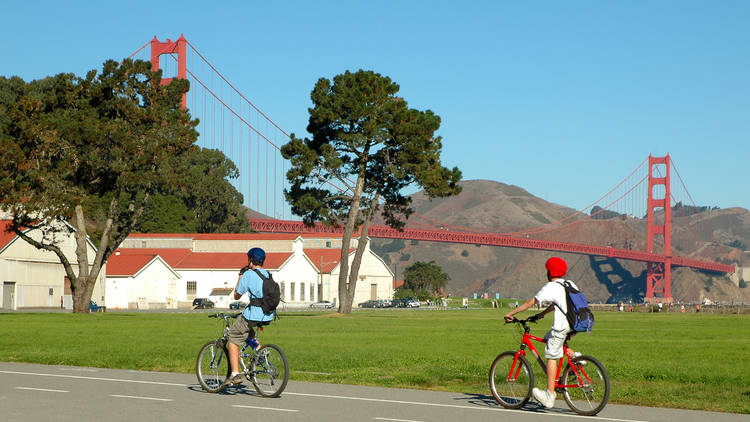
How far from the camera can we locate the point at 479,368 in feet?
60.1

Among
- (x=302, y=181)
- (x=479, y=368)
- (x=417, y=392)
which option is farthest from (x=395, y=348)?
(x=302, y=181)

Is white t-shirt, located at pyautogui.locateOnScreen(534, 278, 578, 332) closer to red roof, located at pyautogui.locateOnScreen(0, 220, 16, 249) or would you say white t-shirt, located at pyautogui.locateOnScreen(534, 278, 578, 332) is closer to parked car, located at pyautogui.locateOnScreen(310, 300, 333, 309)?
red roof, located at pyautogui.locateOnScreen(0, 220, 16, 249)

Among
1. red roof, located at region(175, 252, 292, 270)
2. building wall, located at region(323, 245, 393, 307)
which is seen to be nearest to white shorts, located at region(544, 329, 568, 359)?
red roof, located at region(175, 252, 292, 270)

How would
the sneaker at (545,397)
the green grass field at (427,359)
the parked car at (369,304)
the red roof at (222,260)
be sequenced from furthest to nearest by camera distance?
the parked car at (369,304), the red roof at (222,260), the green grass field at (427,359), the sneaker at (545,397)

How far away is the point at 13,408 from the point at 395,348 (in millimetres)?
13627

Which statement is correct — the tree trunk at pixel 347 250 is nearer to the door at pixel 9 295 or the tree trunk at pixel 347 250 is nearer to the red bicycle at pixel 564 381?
the door at pixel 9 295

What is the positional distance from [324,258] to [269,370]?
107131mm

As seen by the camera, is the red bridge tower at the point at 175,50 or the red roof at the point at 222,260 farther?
the red bridge tower at the point at 175,50

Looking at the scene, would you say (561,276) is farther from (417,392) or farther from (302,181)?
(302,181)

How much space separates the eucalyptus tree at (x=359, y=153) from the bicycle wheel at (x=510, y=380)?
4601 centimetres

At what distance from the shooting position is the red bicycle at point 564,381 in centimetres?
1204

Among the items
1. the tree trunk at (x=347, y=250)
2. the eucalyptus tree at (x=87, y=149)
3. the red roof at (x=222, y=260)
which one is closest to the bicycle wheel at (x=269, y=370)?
the eucalyptus tree at (x=87, y=149)

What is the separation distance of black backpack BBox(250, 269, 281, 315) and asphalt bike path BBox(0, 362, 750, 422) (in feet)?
3.90

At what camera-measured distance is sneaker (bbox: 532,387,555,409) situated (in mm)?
12391
